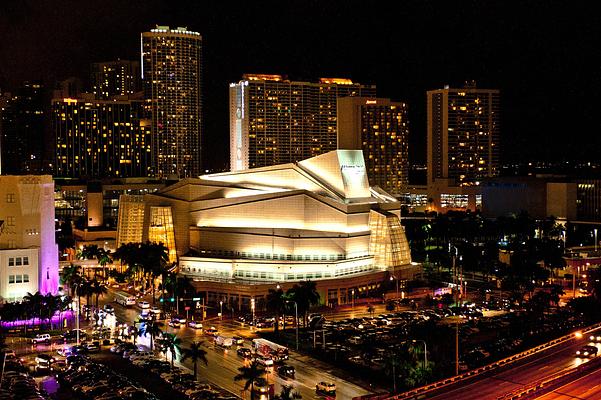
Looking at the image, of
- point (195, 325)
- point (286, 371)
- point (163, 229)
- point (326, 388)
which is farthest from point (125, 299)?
point (326, 388)

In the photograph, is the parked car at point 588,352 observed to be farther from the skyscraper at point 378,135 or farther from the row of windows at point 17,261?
the skyscraper at point 378,135

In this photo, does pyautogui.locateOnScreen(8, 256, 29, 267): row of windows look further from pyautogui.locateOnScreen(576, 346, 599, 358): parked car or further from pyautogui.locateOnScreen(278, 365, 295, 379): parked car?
pyautogui.locateOnScreen(576, 346, 599, 358): parked car

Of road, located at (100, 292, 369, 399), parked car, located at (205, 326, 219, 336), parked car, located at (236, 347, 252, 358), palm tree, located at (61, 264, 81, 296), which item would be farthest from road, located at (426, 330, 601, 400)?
palm tree, located at (61, 264, 81, 296)

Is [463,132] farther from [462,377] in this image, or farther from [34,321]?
[462,377]

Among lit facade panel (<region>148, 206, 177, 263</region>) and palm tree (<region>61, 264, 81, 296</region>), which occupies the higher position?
lit facade panel (<region>148, 206, 177, 263</region>)

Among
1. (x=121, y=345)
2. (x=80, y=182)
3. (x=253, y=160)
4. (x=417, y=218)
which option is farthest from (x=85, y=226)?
(x=121, y=345)

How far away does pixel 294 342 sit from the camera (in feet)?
198

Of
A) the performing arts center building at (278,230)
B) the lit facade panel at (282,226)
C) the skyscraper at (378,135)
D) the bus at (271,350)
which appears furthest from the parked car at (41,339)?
the skyscraper at (378,135)

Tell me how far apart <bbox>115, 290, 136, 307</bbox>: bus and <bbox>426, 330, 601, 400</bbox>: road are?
156 ft

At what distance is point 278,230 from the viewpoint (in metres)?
86.5

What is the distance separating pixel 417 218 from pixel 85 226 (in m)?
68.3

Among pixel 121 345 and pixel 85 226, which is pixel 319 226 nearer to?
pixel 121 345

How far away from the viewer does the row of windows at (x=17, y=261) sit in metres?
70.6

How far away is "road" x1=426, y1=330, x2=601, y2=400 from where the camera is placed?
3578cm
